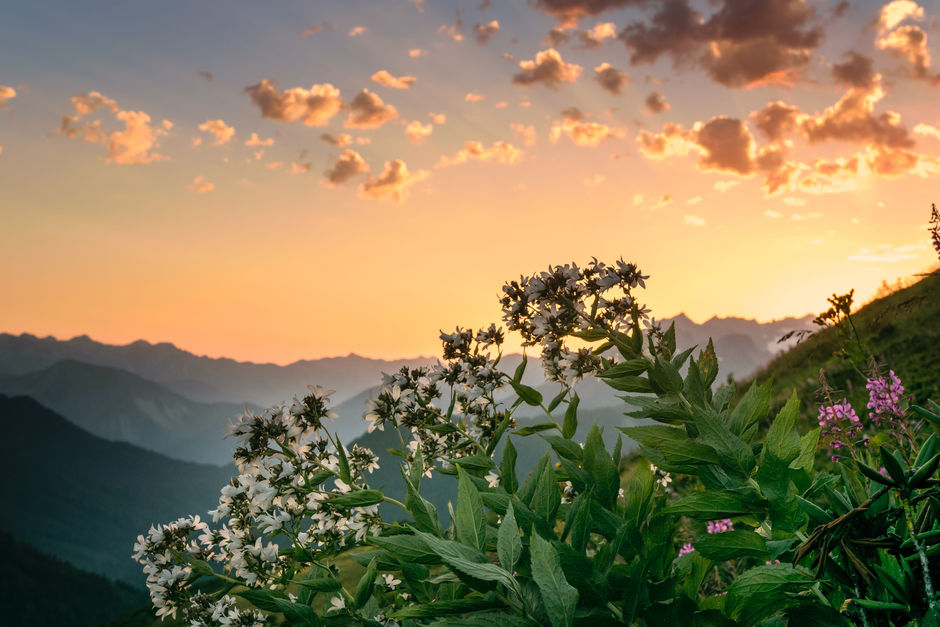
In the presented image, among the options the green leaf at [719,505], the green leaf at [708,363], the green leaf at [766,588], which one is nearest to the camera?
the green leaf at [766,588]

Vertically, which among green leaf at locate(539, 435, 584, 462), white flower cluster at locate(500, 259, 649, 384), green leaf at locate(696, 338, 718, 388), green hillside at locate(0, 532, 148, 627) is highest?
white flower cluster at locate(500, 259, 649, 384)

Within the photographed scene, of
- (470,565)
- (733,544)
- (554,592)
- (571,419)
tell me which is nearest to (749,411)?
(733,544)

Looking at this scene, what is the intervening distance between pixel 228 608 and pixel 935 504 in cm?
409

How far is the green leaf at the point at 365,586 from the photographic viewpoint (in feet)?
6.89

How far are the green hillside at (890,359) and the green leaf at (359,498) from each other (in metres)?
10.4

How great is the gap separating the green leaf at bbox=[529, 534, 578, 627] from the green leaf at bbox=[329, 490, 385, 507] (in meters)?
1.29

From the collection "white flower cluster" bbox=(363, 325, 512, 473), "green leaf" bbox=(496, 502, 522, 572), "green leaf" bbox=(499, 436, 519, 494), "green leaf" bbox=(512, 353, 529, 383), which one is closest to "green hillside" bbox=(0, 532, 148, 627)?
"white flower cluster" bbox=(363, 325, 512, 473)

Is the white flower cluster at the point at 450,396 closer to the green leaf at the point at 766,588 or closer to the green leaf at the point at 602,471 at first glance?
the green leaf at the point at 602,471

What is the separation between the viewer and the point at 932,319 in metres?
16.8

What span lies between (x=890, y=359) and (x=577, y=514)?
1707cm

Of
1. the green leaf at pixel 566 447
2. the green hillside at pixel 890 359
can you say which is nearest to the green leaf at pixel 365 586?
the green leaf at pixel 566 447

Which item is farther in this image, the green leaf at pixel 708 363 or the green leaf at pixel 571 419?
the green leaf at pixel 571 419

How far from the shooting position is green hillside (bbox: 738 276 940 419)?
1268 centimetres

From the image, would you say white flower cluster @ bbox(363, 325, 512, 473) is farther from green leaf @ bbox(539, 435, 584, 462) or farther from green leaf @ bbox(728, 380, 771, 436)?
green leaf @ bbox(728, 380, 771, 436)
